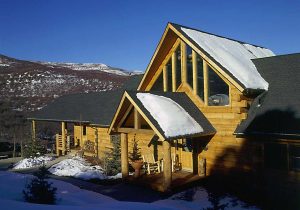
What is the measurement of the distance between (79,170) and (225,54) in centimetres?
1121

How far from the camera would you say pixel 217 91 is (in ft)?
53.6

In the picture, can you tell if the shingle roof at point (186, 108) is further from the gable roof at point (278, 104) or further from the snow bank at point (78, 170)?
the snow bank at point (78, 170)

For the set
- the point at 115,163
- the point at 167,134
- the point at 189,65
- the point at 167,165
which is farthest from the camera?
the point at 115,163

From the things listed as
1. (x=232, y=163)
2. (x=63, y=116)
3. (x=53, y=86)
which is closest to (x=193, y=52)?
(x=232, y=163)

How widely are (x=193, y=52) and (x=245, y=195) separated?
7.34 metres

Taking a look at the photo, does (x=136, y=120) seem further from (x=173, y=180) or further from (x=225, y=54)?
(x=225, y=54)

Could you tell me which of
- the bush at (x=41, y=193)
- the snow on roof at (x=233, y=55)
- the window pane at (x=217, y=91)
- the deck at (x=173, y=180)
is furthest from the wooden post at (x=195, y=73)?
the bush at (x=41, y=193)

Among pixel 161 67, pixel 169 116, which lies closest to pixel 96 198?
pixel 169 116

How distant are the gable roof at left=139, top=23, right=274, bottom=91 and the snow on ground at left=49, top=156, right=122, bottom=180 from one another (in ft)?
21.6

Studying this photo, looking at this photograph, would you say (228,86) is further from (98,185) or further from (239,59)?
(98,185)

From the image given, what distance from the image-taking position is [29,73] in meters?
90.8

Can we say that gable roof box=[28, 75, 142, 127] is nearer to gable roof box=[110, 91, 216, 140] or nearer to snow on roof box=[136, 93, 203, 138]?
gable roof box=[110, 91, 216, 140]

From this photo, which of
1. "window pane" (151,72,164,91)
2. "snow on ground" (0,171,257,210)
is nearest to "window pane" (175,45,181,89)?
"window pane" (151,72,164,91)

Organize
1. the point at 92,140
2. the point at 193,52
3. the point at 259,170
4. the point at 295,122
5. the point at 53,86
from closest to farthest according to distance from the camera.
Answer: the point at 295,122 → the point at 259,170 → the point at 193,52 → the point at 92,140 → the point at 53,86
